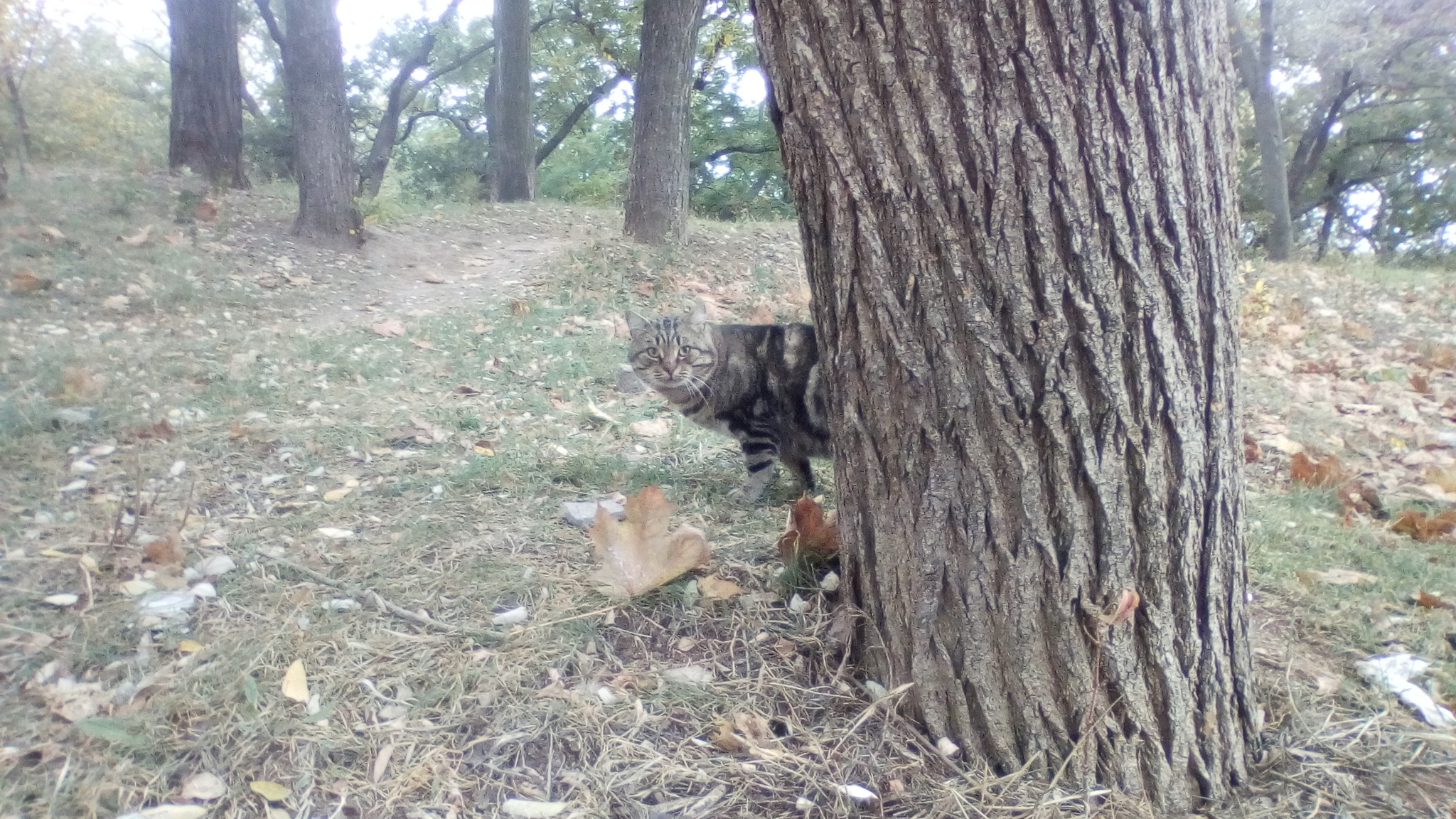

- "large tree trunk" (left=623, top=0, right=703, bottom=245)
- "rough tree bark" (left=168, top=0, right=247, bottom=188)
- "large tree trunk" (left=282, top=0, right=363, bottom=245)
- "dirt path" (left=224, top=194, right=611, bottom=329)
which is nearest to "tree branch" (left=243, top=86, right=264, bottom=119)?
"rough tree bark" (left=168, top=0, right=247, bottom=188)

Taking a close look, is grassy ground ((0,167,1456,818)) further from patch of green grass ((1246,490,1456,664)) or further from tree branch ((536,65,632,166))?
tree branch ((536,65,632,166))

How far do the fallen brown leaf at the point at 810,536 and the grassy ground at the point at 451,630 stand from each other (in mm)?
150

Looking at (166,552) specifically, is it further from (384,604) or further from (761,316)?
(761,316)

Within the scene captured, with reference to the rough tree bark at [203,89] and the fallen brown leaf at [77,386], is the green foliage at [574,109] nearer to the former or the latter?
the rough tree bark at [203,89]

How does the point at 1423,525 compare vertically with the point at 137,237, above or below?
below

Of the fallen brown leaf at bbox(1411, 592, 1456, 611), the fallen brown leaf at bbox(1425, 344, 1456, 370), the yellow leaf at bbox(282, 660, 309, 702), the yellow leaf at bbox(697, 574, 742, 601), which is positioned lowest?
the fallen brown leaf at bbox(1411, 592, 1456, 611)

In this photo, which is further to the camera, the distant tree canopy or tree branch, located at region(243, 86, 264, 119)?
tree branch, located at region(243, 86, 264, 119)

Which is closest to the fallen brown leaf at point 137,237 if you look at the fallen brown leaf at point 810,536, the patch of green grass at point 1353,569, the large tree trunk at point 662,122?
the large tree trunk at point 662,122

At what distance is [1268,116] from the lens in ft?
40.0

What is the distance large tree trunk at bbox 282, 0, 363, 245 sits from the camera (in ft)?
25.9

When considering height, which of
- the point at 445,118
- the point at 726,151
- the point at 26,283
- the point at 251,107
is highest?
the point at 445,118

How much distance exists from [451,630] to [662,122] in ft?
21.9

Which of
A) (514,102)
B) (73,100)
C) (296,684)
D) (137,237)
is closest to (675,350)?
(296,684)

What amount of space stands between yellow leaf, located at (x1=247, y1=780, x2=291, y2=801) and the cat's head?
8.87ft
